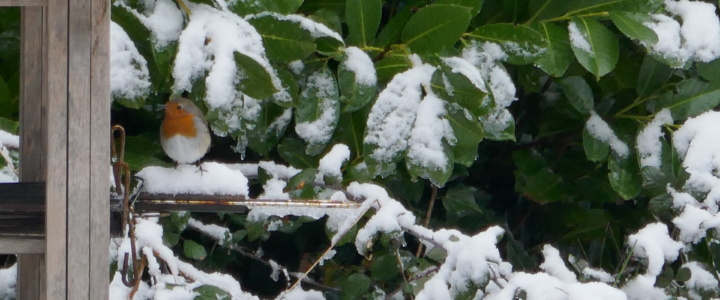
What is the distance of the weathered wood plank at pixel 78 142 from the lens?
103 centimetres

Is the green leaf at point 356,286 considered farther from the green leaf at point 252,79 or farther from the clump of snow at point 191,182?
the green leaf at point 252,79

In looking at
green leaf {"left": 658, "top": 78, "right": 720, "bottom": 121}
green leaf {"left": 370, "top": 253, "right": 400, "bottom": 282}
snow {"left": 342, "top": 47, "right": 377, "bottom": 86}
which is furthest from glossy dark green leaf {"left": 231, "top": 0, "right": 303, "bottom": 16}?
green leaf {"left": 658, "top": 78, "right": 720, "bottom": 121}

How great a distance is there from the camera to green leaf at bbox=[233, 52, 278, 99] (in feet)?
5.05

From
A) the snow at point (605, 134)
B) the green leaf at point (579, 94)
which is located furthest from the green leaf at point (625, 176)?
the green leaf at point (579, 94)

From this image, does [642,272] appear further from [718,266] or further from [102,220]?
[102,220]

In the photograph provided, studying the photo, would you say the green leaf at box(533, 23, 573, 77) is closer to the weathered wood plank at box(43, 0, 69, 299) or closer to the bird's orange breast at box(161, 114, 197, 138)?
the bird's orange breast at box(161, 114, 197, 138)

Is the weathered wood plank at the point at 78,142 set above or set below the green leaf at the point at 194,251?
above

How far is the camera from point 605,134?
6.77 ft

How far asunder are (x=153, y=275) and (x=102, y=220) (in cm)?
73

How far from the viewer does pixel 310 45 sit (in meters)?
1.68

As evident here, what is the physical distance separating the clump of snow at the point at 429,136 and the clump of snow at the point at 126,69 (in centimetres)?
49

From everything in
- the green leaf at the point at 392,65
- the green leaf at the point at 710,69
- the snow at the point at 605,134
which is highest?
the green leaf at the point at 710,69

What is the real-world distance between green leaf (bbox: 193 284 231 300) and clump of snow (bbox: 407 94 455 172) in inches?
16.8

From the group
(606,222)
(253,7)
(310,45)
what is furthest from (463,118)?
(606,222)
